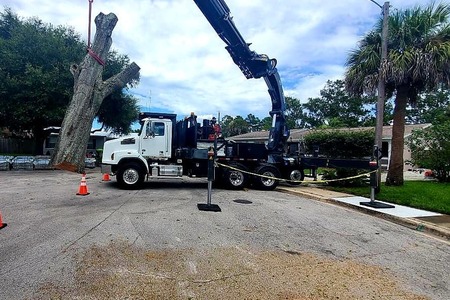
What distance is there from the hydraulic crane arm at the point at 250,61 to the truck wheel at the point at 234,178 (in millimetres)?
1954

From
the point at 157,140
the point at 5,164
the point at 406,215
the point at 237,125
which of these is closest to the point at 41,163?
the point at 5,164

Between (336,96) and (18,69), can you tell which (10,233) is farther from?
(336,96)

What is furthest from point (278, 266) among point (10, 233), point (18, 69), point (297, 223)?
point (18, 69)

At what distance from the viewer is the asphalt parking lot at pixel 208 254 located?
3.70m

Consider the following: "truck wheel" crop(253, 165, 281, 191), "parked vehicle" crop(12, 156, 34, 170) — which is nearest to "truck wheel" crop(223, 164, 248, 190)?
"truck wheel" crop(253, 165, 281, 191)

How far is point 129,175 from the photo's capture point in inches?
453

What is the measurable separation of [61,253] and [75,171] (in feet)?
45.1

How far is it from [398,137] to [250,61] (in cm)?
674

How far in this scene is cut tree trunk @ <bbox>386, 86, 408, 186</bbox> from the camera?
12.5 meters

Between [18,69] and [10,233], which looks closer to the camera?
[10,233]

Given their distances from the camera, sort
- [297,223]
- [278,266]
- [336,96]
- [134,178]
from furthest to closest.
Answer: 1. [336,96]
2. [134,178]
3. [297,223]
4. [278,266]

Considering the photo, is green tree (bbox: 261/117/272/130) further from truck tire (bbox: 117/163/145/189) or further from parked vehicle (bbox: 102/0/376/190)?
truck tire (bbox: 117/163/145/189)

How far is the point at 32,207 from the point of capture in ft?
25.7

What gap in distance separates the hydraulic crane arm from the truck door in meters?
4.02
